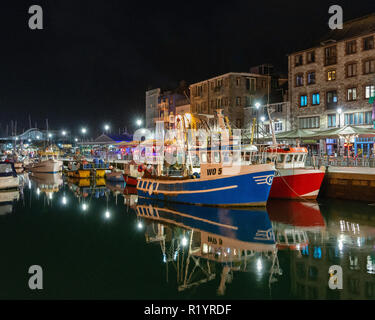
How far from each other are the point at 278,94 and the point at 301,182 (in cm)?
2977

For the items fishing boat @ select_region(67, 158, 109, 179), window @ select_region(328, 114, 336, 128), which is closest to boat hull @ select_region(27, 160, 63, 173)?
fishing boat @ select_region(67, 158, 109, 179)

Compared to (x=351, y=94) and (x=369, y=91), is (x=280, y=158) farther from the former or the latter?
(x=351, y=94)

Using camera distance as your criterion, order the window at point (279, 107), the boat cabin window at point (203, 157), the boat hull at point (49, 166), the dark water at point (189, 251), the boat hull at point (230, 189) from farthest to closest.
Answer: the boat hull at point (49, 166), the window at point (279, 107), the boat cabin window at point (203, 157), the boat hull at point (230, 189), the dark water at point (189, 251)

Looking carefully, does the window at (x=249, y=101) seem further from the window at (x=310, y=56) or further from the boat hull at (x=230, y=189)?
the boat hull at (x=230, y=189)

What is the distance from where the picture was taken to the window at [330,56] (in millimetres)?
39281

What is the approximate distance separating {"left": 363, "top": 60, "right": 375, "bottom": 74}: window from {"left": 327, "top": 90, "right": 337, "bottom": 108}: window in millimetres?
3663

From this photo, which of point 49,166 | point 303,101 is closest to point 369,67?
point 303,101

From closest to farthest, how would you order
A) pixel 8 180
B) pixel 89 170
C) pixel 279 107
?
pixel 8 180, pixel 279 107, pixel 89 170

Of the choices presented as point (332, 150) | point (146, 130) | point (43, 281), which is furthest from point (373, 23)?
point (146, 130)

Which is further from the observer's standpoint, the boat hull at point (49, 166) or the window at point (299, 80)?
the boat hull at point (49, 166)

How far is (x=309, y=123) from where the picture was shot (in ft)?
136

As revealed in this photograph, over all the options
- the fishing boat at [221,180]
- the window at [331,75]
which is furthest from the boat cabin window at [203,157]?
the window at [331,75]

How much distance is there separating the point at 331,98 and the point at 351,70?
3313 millimetres

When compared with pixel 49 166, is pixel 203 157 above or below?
above
